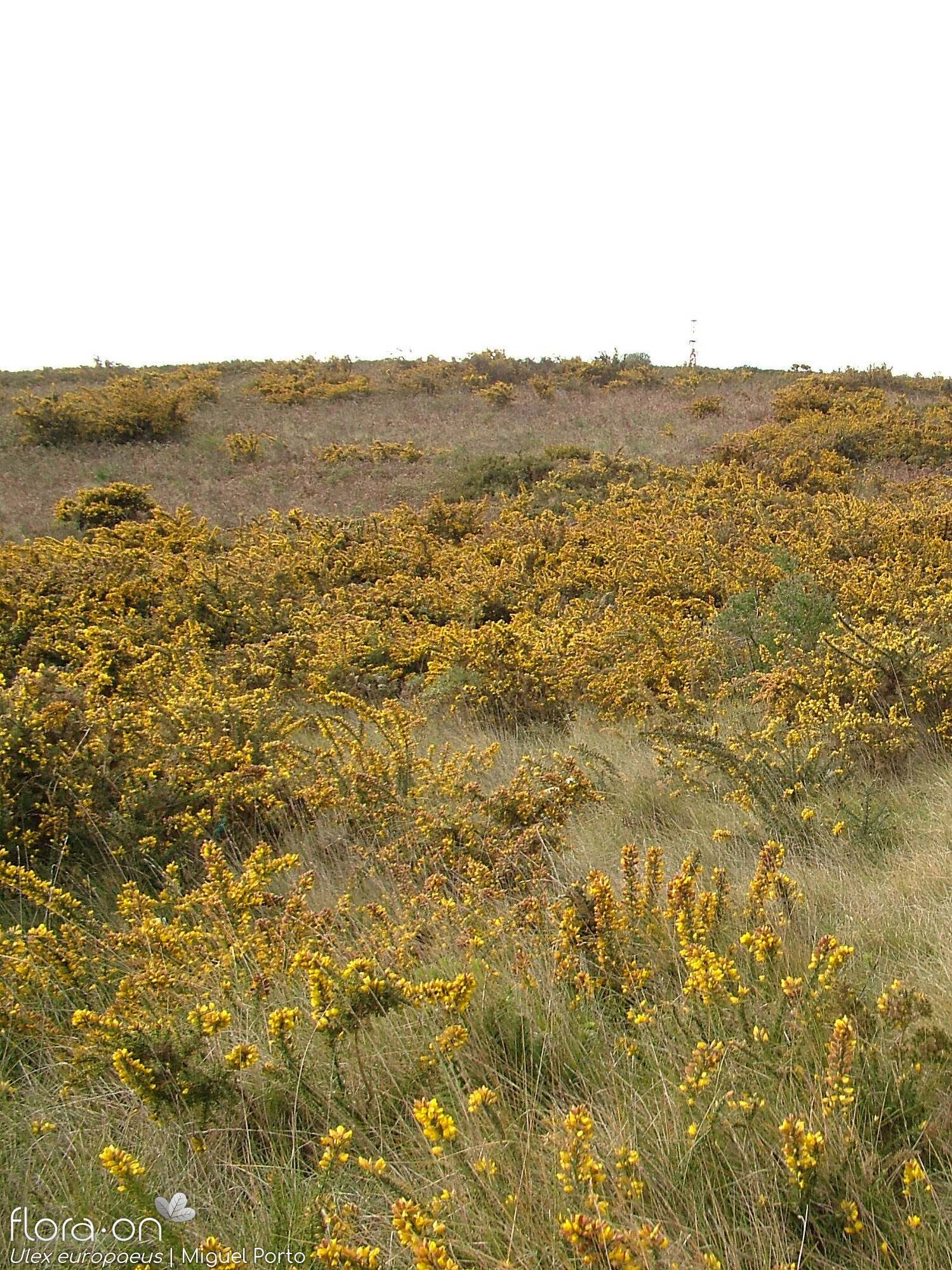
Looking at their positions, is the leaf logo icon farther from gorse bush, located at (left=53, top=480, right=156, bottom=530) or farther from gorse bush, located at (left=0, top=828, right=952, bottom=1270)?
gorse bush, located at (left=53, top=480, right=156, bottom=530)

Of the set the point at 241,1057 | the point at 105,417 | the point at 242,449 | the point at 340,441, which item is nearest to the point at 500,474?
the point at 340,441

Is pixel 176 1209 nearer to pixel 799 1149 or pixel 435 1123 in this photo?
pixel 435 1123

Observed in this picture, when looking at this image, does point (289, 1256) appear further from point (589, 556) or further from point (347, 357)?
point (347, 357)

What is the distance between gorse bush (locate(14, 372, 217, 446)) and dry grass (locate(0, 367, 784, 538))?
0.39m

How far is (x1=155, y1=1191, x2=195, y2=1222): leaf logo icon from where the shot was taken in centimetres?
149

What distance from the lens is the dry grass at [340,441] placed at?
1154 centimetres

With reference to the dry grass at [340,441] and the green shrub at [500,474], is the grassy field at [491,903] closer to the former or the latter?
the green shrub at [500,474]

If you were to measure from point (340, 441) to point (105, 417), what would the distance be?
4506 mm

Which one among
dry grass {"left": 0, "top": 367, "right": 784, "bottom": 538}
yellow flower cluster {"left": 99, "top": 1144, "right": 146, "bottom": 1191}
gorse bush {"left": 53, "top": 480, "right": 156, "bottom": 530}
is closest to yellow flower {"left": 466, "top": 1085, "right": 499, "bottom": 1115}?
yellow flower cluster {"left": 99, "top": 1144, "right": 146, "bottom": 1191}

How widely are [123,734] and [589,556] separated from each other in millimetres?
A: 5415

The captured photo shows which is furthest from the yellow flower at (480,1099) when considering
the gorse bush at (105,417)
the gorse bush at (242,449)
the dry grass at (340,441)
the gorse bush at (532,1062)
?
the gorse bush at (105,417)

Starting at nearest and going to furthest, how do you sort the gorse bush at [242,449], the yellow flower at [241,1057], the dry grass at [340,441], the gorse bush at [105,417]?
the yellow flower at [241,1057] < the dry grass at [340,441] < the gorse bush at [242,449] < the gorse bush at [105,417]

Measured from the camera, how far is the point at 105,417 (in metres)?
14.2

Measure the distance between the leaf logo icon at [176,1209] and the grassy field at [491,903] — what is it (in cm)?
5
